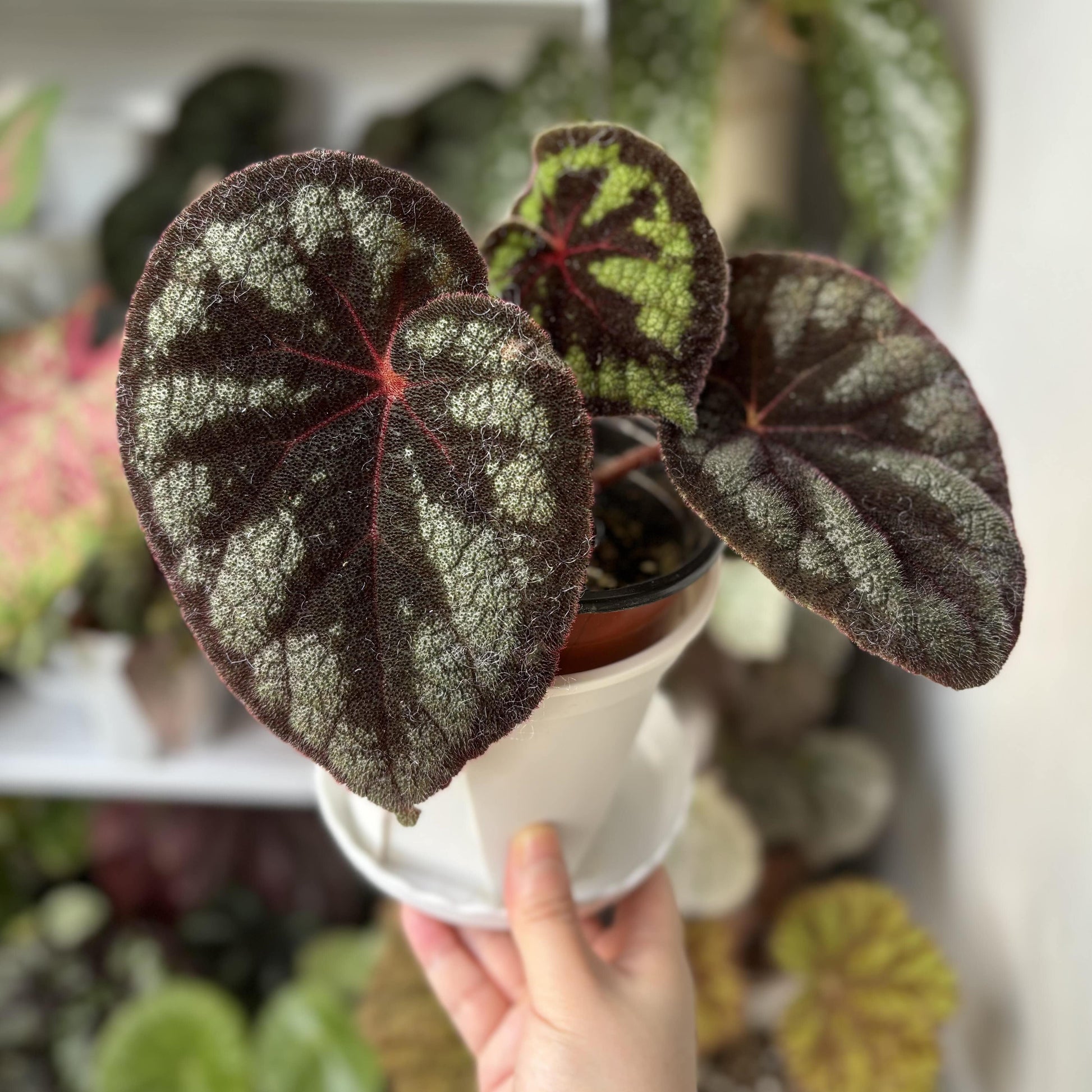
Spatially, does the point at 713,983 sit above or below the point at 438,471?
below

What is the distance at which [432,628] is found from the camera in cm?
41

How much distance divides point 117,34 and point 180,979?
1394 mm

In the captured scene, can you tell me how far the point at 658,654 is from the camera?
1.75ft

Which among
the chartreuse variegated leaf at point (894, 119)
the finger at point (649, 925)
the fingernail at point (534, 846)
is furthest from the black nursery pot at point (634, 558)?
the chartreuse variegated leaf at point (894, 119)

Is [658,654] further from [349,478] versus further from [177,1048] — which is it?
[177,1048]

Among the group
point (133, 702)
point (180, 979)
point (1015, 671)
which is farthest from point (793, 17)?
point (180, 979)

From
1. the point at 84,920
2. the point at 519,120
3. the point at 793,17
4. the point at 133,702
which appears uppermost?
the point at 793,17

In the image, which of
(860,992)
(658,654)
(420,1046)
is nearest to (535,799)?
(658,654)

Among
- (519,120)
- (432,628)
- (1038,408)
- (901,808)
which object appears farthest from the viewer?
(901,808)

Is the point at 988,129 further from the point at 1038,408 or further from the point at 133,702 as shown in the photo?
the point at 133,702

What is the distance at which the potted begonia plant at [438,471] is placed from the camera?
403mm

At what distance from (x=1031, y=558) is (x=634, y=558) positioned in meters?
0.51

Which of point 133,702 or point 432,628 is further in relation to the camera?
point 133,702

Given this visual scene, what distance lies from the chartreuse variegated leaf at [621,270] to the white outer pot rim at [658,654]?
13 centimetres
